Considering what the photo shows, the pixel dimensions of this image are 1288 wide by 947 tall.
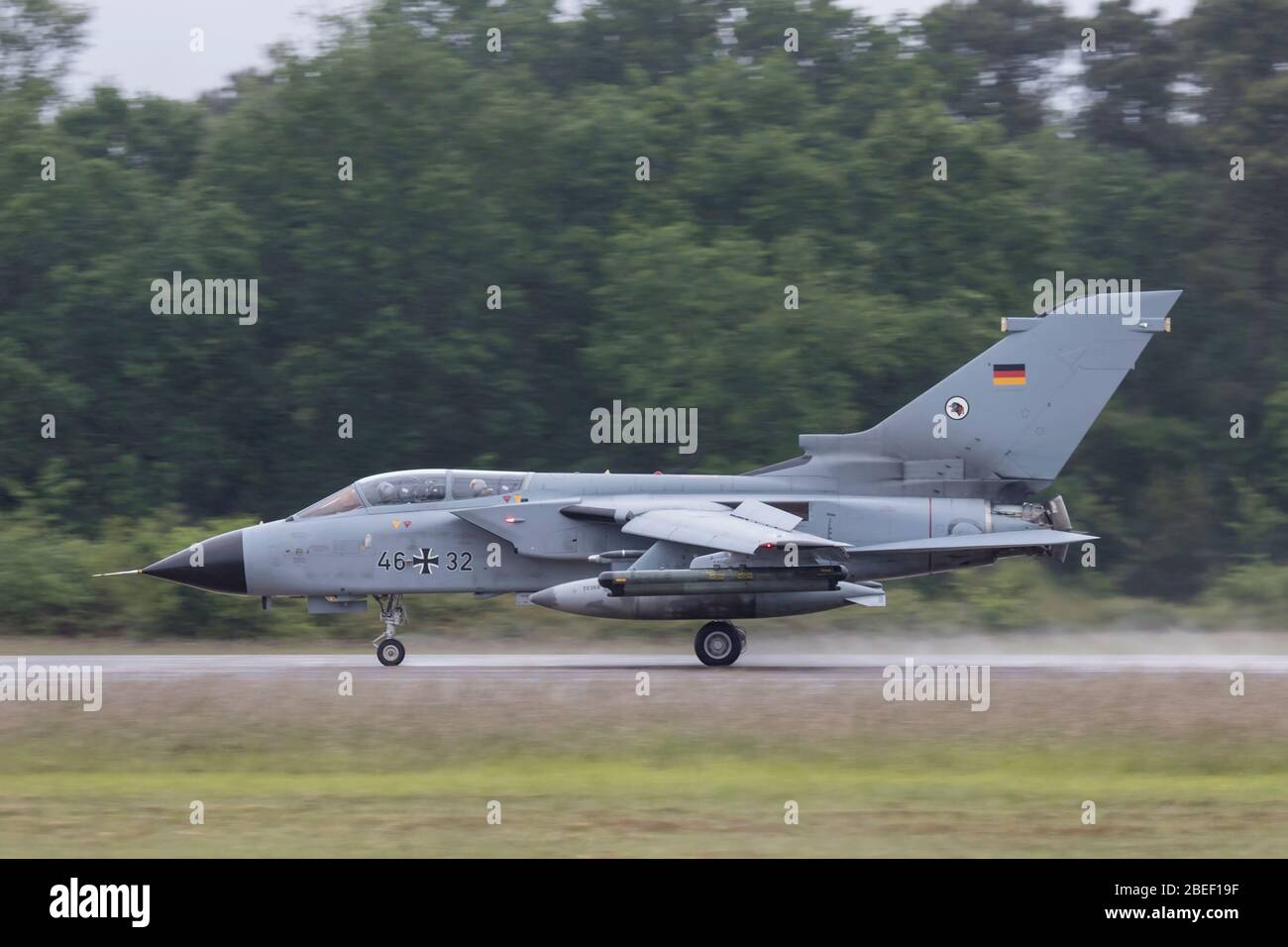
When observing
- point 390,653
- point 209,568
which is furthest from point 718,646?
point 209,568

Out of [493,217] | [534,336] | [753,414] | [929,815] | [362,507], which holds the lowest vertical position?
[929,815]

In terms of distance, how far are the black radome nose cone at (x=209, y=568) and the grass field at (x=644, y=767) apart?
2179mm

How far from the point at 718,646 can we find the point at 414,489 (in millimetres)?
4441

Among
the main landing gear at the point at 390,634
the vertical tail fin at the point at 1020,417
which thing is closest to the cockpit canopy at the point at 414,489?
the main landing gear at the point at 390,634

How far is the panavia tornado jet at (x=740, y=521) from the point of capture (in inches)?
719

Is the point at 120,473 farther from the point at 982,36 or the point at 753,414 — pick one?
the point at 982,36

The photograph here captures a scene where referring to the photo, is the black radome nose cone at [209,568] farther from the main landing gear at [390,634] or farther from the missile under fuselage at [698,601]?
the missile under fuselage at [698,601]

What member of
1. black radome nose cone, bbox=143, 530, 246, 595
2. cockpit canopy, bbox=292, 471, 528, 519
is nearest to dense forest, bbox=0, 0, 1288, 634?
black radome nose cone, bbox=143, 530, 246, 595

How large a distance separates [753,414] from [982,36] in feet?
70.3

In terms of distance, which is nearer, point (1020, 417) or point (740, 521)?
point (740, 521)

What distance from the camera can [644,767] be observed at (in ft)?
44.9

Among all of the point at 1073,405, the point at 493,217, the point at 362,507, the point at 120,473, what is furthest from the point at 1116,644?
the point at 120,473

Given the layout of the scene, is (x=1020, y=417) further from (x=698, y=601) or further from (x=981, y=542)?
(x=698, y=601)

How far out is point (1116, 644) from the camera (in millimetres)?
21750
